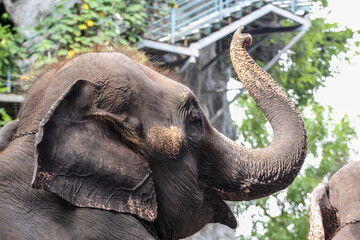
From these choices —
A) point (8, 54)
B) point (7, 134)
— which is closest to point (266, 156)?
point (7, 134)

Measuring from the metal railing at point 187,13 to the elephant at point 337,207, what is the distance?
20.2 feet

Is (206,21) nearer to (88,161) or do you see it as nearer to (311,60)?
(311,60)

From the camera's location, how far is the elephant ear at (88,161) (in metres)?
2.44

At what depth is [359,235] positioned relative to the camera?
432 centimetres

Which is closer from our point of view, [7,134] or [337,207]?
[7,134]

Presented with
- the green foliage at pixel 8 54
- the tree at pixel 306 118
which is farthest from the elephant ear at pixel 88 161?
the tree at pixel 306 118

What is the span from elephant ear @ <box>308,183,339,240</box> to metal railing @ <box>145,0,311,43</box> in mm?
6186

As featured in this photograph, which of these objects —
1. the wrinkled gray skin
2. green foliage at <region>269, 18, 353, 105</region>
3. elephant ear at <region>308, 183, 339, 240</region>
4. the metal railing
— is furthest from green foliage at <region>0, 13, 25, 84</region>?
green foliage at <region>269, 18, 353, 105</region>

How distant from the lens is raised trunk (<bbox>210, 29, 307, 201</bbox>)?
297cm

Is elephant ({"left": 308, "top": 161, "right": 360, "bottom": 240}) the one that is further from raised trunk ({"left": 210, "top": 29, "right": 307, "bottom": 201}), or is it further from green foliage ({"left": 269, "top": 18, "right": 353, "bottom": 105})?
green foliage ({"left": 269, "top": 18, "right": 353, "bottom": 105})

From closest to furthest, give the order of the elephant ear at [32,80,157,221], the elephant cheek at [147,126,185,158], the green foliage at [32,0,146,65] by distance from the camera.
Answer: the elephant ear at [32,80,157,221], the elephant cheek at [147,126,185,158], the green foliage at [32,0,146,65]

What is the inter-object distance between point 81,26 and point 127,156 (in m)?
6.48

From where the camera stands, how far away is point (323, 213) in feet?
15.4

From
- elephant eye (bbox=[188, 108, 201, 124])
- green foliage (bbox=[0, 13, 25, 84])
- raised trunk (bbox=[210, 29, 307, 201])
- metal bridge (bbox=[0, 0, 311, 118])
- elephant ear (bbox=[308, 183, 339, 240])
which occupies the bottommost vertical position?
metal bridge (bbox=[0, 0, 311, 118])
